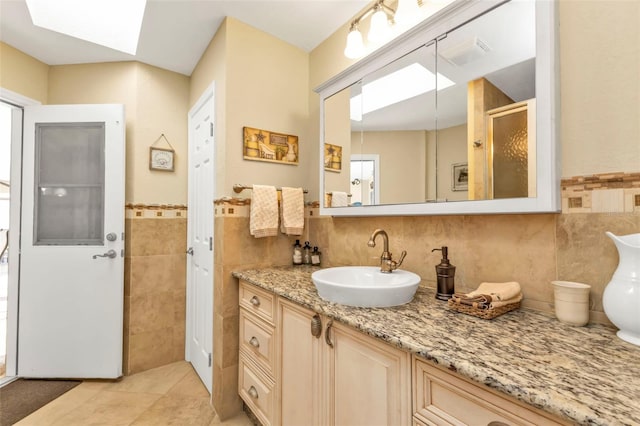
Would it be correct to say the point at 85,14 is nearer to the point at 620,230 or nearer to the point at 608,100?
the point at 608,100

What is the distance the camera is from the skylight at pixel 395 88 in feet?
4.24

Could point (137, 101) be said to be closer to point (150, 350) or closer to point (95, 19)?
point (95, 19)

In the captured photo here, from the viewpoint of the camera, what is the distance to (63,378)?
2090mm

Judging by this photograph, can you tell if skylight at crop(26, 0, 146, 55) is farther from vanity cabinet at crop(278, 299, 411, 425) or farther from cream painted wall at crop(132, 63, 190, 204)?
vanity cabinet at crop(278, 299, 411, 425)

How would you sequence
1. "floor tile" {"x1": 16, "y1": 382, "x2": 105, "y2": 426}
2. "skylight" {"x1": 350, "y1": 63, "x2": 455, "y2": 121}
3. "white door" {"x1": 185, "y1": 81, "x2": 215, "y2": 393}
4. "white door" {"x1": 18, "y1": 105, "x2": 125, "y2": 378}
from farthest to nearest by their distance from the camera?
1. "white door" {"x1": 18, "y1": 105, "x2": 125, "y2": 378}
2. "white door" {"x1": 185, "y1": 81, "x2": 215, "y2": 393}
3. "floor tile" {"x1": 16, "y1": 382, "x2": 105, "y2": 426}
4. "skylight" {"x1": 350, "y1": 63, "x2": 455, "y2": 121}

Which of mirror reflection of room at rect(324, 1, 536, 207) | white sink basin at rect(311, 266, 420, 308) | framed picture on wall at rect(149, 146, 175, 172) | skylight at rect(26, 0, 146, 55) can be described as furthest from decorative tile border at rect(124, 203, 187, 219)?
white sink basin at rect(311, 266, 420, 308)

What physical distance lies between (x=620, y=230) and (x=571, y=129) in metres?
0.33

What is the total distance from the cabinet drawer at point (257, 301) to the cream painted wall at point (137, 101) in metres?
1.21

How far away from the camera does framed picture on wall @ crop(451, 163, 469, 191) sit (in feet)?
3.76

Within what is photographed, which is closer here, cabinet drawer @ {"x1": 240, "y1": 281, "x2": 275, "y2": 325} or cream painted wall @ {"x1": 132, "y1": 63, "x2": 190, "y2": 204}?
cabinet drawer @ {"x1": 240, "y1": 281, "x2": 275, "y2": 325}

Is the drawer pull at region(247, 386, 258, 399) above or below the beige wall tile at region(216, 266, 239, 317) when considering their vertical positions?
below

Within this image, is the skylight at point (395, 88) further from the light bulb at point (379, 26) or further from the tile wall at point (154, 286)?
the tile wall at point (154, 286)

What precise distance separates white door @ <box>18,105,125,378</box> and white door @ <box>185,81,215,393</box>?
48cm

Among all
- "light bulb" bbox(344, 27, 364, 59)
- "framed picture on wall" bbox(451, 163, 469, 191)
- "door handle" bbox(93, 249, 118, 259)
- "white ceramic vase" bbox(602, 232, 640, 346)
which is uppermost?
"light bulb" bbox(344, 27, 364, 59)
